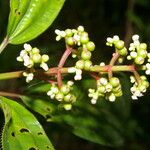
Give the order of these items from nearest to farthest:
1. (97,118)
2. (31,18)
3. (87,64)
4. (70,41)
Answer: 1. (87,64)
2. (70,41)
3. (31,18)
4. (97,118)

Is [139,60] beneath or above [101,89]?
above

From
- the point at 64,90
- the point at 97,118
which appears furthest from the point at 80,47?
the point at 97,118

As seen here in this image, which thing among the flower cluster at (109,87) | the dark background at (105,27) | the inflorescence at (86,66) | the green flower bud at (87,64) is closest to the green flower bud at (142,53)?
the inflorescence at (86,66)

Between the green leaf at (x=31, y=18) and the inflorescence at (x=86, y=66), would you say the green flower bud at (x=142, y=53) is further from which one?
the green leaf at (x=31, y=18)

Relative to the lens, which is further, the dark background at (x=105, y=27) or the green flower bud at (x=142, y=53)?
the dark background at (x=105, y=27)

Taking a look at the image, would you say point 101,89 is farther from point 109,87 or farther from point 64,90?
point 64,90

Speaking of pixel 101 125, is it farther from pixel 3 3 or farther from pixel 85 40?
pixel 3 3

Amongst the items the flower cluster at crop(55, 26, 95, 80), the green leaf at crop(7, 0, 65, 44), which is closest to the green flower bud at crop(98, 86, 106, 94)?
the flower cluster at crop(55, 26, 95, 80)

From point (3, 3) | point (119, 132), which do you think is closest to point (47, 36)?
point (3, 3)
